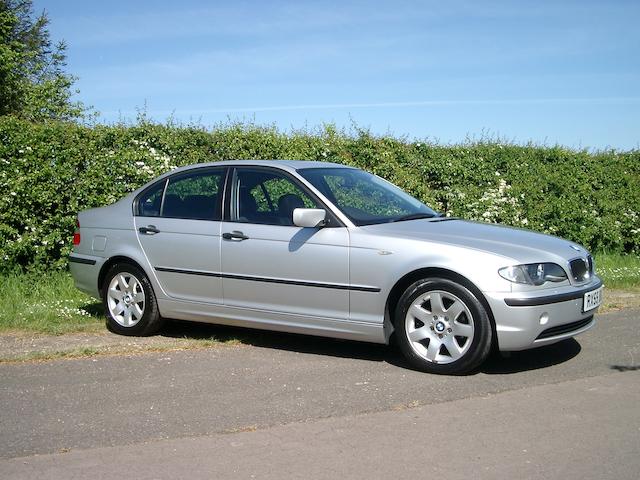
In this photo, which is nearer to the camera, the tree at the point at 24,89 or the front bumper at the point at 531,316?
the front bumper at the point at 531,316

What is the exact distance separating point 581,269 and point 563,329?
0.60 metres

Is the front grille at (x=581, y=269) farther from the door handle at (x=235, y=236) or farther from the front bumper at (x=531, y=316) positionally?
the door handle at (x=235, y=236)

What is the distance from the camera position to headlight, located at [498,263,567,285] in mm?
6242

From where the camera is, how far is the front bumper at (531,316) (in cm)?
618

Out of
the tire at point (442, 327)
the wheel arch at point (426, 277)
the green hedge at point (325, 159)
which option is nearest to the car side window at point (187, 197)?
the wheel arch at point (426, 277)

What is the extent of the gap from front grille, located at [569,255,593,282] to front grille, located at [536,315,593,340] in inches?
13.8

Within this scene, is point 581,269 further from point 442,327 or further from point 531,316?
point 442,327

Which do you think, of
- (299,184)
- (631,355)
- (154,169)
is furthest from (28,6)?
(631,355)

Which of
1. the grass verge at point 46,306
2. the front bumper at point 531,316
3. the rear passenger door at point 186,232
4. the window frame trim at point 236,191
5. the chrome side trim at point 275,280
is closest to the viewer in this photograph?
the front bumper at point 531,316

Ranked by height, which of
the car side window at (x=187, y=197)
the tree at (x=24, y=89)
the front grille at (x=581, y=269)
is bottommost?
the front grille at (x=581, y=269)

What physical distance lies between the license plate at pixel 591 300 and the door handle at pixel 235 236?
294 cm

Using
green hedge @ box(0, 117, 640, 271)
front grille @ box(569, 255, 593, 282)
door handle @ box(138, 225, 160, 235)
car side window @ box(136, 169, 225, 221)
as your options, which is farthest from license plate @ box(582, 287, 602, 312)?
green hedge @ box(0, 117, 640, 271)

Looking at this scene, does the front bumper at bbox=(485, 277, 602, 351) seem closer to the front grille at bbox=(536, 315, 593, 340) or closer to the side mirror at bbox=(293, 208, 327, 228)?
the front grille at bbox=(536, 315, 593, 340)

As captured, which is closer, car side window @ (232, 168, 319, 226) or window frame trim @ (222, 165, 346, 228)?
window frame trim @ (222, 165, 346, 228)
